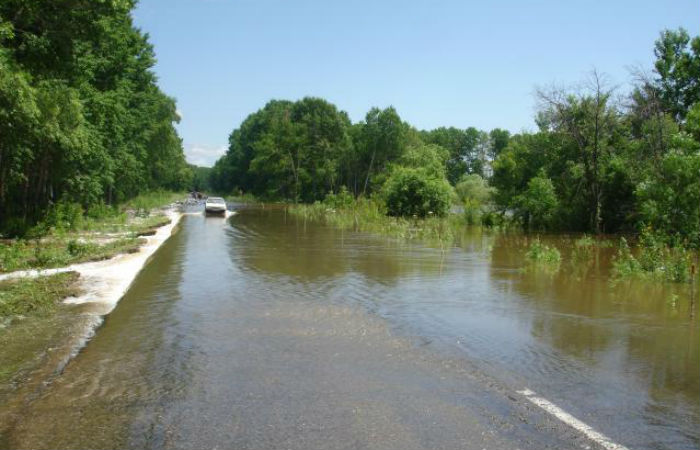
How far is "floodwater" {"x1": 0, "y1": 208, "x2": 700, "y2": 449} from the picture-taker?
229 inches

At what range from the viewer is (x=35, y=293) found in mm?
11422

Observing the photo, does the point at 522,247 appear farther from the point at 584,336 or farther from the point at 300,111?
the point at 300,111

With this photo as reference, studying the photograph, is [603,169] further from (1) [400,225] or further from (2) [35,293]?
(2) [35,293]

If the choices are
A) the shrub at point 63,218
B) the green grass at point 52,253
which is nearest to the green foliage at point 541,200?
the green grass at point 52,253

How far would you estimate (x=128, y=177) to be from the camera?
42.0 m

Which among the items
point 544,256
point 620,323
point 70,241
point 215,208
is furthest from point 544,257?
point 215,208

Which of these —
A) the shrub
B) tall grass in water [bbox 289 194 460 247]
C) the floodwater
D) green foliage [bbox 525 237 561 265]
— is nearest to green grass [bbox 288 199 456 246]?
tall grass in water [bbox 289 194 460 247]

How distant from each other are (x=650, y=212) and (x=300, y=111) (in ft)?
261

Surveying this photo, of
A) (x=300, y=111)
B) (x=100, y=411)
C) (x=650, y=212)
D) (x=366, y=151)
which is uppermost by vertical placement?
(x=300, y=111)

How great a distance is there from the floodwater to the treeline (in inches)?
218

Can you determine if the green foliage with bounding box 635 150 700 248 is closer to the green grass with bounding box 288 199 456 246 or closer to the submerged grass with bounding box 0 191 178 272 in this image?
the green grass with bounding box 288 199 456 246

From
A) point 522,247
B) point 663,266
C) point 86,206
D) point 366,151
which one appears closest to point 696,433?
point 663,266

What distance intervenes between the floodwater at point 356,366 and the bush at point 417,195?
27982 mm

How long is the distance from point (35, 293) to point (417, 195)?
3459cm
